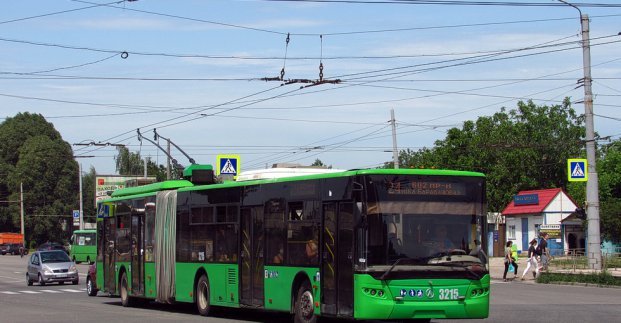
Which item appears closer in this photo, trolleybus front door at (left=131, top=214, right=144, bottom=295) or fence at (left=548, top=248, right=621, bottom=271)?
trolleybus front door at (left=131, top=214, right=144, bottom=295)

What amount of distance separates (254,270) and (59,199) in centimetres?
9798

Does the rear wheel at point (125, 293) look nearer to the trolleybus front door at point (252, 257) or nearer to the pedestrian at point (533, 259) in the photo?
the trolleybus front door at point (252, 257)

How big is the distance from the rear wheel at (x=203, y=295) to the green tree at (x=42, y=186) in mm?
93681

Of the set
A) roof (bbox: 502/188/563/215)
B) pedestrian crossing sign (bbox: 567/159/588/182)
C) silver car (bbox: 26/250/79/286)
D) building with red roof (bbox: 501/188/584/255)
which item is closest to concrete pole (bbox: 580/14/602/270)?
pedestrian crossing sign (bbox: 567/159/588/182)

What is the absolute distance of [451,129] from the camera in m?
86.1

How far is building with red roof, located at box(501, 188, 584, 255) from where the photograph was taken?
68250 mm

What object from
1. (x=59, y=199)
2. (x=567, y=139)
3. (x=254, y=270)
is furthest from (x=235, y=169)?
(x=59, y=199)

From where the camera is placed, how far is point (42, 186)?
113125mm

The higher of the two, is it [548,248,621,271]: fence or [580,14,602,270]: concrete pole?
[580,14,602,270]: concrete pole

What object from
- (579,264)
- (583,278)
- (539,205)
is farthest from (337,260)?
(539,205)

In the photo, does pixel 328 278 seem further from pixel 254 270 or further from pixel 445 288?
pixel 254 270

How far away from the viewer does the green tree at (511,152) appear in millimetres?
85812

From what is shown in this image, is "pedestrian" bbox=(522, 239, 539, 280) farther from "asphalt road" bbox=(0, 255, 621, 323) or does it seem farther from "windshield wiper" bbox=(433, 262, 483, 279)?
"windshield wiper" bbox=(433, 262, 483, 279)

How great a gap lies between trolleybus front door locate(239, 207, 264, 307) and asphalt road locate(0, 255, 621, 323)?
915 mm
